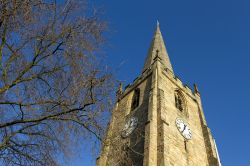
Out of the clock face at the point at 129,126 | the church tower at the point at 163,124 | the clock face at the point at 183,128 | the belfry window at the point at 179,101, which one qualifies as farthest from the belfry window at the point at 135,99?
the clock face at the point at 183,128

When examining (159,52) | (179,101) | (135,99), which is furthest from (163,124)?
(159,52)

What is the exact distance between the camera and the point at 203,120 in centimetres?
2333

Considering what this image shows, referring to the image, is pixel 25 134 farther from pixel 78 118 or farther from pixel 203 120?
pixel 203 120

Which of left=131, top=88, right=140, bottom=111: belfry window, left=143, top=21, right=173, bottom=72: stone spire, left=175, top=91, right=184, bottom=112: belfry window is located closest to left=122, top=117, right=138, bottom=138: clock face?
left=131, top=88, right=140, bottom=111: belfry window

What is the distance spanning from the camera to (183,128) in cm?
1988

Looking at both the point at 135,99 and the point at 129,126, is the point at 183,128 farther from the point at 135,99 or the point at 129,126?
the point at 135,99

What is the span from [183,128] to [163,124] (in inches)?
142

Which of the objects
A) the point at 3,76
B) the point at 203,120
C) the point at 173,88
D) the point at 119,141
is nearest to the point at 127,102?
the point at 173,88

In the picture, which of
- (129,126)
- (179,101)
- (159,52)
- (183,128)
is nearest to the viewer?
(183,128)

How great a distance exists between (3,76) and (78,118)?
189cm

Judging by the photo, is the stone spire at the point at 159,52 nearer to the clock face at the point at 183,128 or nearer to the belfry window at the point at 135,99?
the belfry window at the point at 135,99

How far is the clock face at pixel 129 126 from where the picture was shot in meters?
19.5

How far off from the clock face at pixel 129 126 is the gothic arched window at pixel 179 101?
13.6 feet

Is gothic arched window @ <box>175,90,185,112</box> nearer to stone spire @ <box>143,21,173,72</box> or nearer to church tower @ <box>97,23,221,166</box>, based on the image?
church tower @ <box>97,23,221,166</box>
